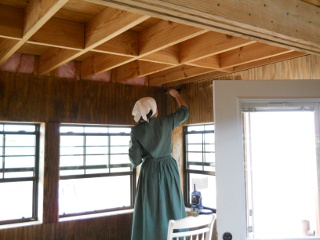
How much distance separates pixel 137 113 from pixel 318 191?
129cm

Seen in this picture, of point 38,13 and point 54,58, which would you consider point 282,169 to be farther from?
point 54,58

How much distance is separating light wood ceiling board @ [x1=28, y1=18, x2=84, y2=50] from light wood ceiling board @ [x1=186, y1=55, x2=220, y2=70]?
1.03 metres

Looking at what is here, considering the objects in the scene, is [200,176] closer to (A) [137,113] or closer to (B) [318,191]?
(A) [137,113]

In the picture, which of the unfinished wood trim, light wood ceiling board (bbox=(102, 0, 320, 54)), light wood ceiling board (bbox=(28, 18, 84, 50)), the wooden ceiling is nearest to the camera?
light wood ceiling board (bbox=(102, 0, 320, 54))

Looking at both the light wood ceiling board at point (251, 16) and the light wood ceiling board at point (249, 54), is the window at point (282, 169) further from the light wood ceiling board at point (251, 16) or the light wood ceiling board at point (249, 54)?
the light wood ceiling board at point (249, 54)

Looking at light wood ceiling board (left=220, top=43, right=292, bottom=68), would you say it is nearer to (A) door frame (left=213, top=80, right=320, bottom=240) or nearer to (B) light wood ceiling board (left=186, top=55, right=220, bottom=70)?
(B) light wood ceiling board (left=186, top=55, right=220, bottom=70)

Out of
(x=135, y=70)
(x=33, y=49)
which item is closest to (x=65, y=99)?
(x=33, y=49)

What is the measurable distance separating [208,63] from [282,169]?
4.78ft

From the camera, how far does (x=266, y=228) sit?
183cm

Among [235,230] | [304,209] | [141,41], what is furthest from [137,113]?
[304,209]

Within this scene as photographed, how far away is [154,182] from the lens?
2420mm

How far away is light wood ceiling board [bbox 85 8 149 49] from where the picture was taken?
189 cm

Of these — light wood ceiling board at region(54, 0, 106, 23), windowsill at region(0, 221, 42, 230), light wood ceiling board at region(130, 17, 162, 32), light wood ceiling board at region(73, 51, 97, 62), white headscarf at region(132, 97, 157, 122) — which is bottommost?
windowsill at region(0, 221, 42, 230)

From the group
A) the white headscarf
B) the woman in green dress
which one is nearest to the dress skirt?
the woman in green dress
